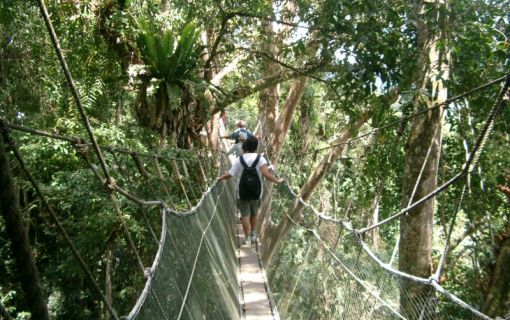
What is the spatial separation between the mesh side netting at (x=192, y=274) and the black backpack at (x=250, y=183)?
0.36 meters

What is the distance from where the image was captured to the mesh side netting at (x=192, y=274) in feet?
4.70

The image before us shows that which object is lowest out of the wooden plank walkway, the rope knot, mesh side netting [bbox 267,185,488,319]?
the wooden plank walkway

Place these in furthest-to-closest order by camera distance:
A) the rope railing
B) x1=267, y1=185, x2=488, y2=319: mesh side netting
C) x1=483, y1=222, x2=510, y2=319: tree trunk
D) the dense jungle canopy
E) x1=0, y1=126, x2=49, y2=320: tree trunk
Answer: the dense jungle canopy
x1=483, y1=222, x2=510, y2=319: tree trunk
x1=267, y1=185, x2=488, y2=319: mesh side netting
the rope railing
x1=0, y1=126, x2=49, y2=320: tree trunk

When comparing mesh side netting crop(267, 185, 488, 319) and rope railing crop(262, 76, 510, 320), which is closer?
rope railing crop(262, 76, 510, 320)

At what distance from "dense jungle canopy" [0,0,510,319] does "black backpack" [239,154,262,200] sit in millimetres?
418

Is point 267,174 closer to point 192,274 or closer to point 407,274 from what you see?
point 192,274

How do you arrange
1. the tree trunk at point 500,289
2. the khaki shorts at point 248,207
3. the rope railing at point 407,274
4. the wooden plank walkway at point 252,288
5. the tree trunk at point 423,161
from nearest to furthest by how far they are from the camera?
the rope railing at point 407,274, the tree trunk at point 500,289, the tree trunk at point 423,161, the wooden plank walkway at point 252,288, the khaki shorts at point 248,207

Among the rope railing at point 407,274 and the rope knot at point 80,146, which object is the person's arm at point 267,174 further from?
the rope knot at point 80,146

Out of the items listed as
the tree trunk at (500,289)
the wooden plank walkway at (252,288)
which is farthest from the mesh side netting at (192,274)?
the tree trunk at (500,289)

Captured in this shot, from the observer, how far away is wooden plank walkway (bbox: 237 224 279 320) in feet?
9.03

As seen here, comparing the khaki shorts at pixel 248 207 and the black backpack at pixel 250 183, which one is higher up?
the black backpack at pixel 250 183

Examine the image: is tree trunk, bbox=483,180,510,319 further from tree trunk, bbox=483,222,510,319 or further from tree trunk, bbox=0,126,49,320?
tree trunk, bbox=0,126,49,320

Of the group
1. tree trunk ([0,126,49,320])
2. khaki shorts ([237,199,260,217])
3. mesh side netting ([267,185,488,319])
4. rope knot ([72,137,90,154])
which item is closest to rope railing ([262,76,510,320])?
mesh side netting ([267,185,488,319])

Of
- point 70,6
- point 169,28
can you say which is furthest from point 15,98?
point 169,28
